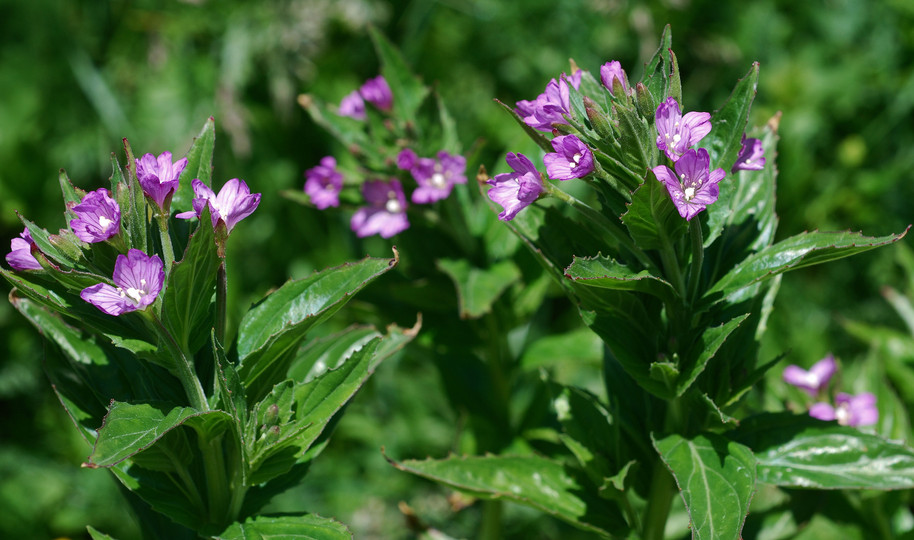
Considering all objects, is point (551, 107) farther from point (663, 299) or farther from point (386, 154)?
point (386, 154)

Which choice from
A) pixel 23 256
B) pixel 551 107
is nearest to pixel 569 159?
pixel 551 107

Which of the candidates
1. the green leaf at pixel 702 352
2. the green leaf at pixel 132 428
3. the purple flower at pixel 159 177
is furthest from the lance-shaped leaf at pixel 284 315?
the green leaf at pixel 702 352

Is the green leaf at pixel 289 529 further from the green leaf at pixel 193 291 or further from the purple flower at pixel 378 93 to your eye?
the purple flower at pixel 378 93

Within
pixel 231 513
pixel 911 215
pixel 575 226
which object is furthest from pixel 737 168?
pixel 911 215

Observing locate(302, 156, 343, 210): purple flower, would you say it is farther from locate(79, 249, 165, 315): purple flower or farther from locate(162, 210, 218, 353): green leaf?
locate(79, 249, 165, 315): purple flower

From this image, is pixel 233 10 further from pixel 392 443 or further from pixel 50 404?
pixel 392 443

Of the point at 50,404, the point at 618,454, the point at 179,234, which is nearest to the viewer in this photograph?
the point at 179,234
